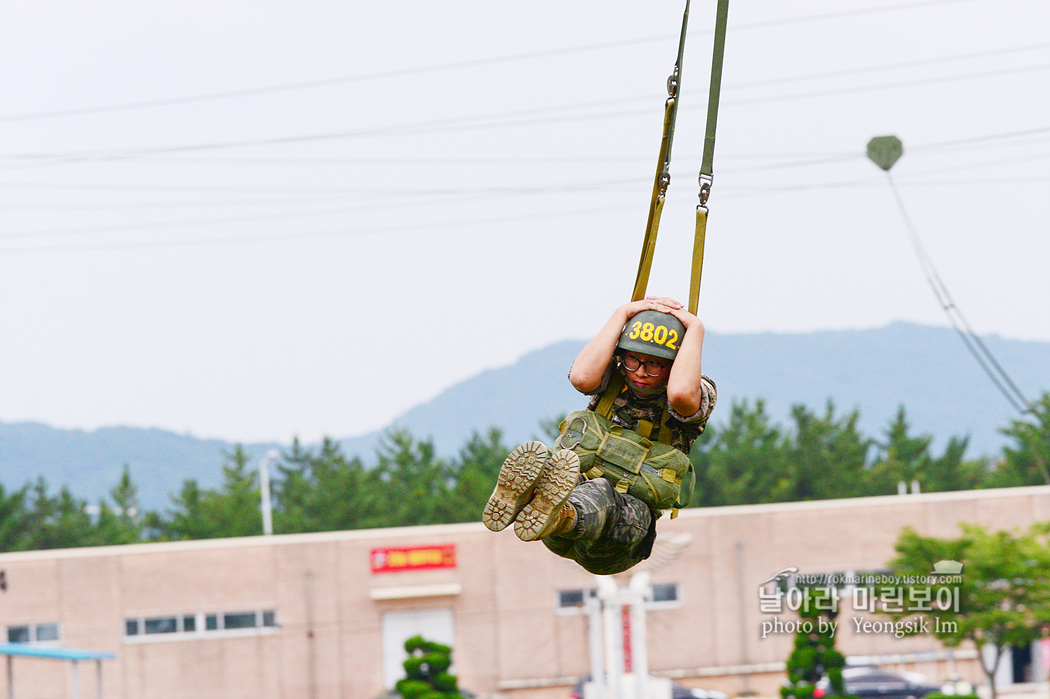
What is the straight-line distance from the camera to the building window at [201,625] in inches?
1740

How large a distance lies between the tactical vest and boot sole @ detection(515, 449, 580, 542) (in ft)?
2.18

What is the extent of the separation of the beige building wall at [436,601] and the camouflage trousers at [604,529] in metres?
34.6

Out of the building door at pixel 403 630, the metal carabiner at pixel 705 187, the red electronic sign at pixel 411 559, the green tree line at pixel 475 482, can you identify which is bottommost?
the building door at pixel 403 630

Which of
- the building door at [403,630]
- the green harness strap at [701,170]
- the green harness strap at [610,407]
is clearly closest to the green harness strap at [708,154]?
the green harness strap at [701,170]

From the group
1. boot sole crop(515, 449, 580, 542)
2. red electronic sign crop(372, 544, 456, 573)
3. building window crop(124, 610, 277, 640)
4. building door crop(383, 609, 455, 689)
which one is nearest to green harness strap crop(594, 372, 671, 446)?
boot sole crop(515, 449, 580, 542)

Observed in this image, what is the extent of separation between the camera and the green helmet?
348 inches

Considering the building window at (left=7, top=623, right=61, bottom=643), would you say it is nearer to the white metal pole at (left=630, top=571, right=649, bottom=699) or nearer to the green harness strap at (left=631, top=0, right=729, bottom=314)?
the white metal pole at (left=630, top=571, right=649, bottom=699)

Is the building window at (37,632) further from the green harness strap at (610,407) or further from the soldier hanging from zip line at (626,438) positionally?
the green harness strap at (610,407)

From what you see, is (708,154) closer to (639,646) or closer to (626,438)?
(626,438)

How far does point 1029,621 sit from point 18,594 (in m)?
30.8

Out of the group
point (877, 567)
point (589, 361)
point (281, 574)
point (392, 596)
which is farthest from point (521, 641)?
point (589, 361)

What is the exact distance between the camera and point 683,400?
8.71 metres

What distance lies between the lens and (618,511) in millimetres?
8953

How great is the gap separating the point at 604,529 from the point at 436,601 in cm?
3665
